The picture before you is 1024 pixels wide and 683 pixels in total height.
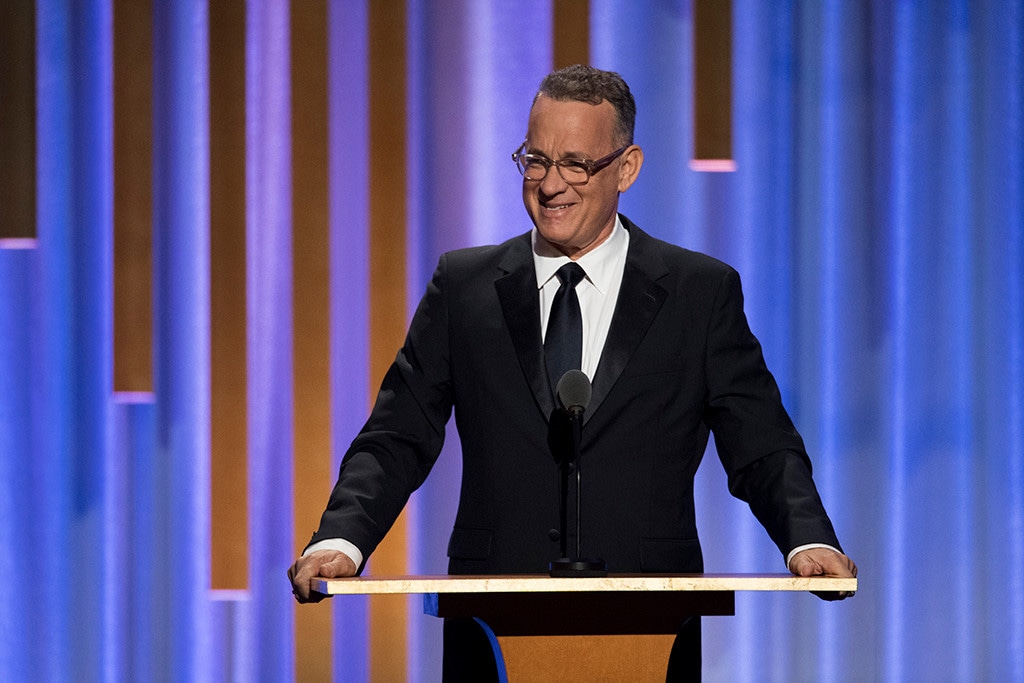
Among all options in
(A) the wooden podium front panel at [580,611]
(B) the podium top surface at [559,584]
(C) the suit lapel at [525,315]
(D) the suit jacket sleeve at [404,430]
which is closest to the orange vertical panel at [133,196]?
(D) the suit jacket sleeve at [404,430]

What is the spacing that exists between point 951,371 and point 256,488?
209 centimetres

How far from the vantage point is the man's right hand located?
1.68 m

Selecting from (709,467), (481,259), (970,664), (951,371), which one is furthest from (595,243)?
(970,664)

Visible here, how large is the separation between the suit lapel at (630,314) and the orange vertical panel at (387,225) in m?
1.71

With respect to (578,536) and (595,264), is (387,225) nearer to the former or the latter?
(595,264)

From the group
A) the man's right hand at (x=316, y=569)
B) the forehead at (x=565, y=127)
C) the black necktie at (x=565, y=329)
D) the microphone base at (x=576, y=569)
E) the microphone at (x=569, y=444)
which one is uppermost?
the forehead at (x=565, y=127)

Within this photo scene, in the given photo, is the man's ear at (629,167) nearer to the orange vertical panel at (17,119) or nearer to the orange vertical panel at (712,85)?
the orange vertical panel at (712,85)

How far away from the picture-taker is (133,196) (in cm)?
379

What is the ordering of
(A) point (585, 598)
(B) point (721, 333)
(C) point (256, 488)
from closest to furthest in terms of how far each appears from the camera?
1. (A) point (585, 598)
2. (B) point (721, 333)
3. (C) point (256, 488)

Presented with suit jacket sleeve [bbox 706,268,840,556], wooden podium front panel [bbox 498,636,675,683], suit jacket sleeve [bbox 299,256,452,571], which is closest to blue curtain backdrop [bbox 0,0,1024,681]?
suit jacket sleeve [bbox 299,256,452,571]

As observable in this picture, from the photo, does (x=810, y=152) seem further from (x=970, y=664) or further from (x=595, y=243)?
(x=595, y=243)

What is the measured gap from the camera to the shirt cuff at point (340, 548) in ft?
5.83

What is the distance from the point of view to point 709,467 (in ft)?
12.4

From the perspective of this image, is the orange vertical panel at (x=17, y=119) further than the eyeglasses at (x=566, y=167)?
Yes
